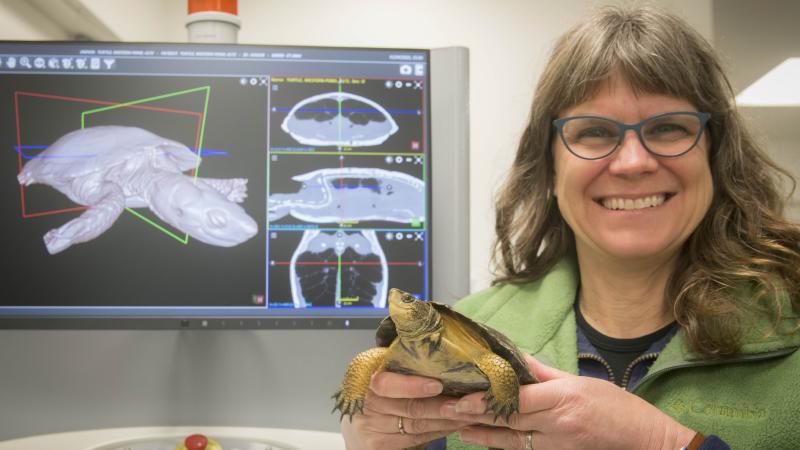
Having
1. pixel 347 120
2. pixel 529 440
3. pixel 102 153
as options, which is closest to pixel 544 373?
pixel 529 440

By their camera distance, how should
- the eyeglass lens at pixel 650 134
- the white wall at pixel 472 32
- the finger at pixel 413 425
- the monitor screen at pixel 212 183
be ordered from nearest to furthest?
the finger at pixel 413 425, the eyeglass lens at pixel 650 134, the monitor screen at pixel 212 183, the white wall at pixel 472 32

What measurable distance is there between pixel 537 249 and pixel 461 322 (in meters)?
0.48

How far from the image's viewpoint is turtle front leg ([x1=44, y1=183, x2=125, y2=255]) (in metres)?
1.41

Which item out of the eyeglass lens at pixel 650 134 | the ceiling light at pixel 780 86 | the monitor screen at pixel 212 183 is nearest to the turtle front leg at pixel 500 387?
the eyeglass lens at pixel 650 134

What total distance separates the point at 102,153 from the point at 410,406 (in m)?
0.93

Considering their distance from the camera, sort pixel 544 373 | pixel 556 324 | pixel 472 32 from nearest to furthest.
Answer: pixel 544 373 → pixel 556 324 → pixel 472 32

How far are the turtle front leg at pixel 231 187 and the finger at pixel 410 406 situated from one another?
26.0 inches

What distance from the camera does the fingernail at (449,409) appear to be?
876 mm

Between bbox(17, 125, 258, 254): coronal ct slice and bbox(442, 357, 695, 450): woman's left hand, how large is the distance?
75cm

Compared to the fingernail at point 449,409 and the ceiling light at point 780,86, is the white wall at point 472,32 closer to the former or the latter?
the ceiling light at point 780,86

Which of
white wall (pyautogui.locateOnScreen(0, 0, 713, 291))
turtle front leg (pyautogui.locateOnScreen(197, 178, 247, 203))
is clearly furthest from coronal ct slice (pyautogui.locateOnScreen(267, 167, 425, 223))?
white wall (pyautogui.locateOnScreen(0, 0, 713, 291))

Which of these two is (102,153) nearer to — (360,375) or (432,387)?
(360,375)

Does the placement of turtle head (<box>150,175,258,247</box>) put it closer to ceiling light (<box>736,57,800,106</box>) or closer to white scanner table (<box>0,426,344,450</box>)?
white scanner table (<box>0,426,344,450</box>)

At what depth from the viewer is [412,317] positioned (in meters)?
0.80
